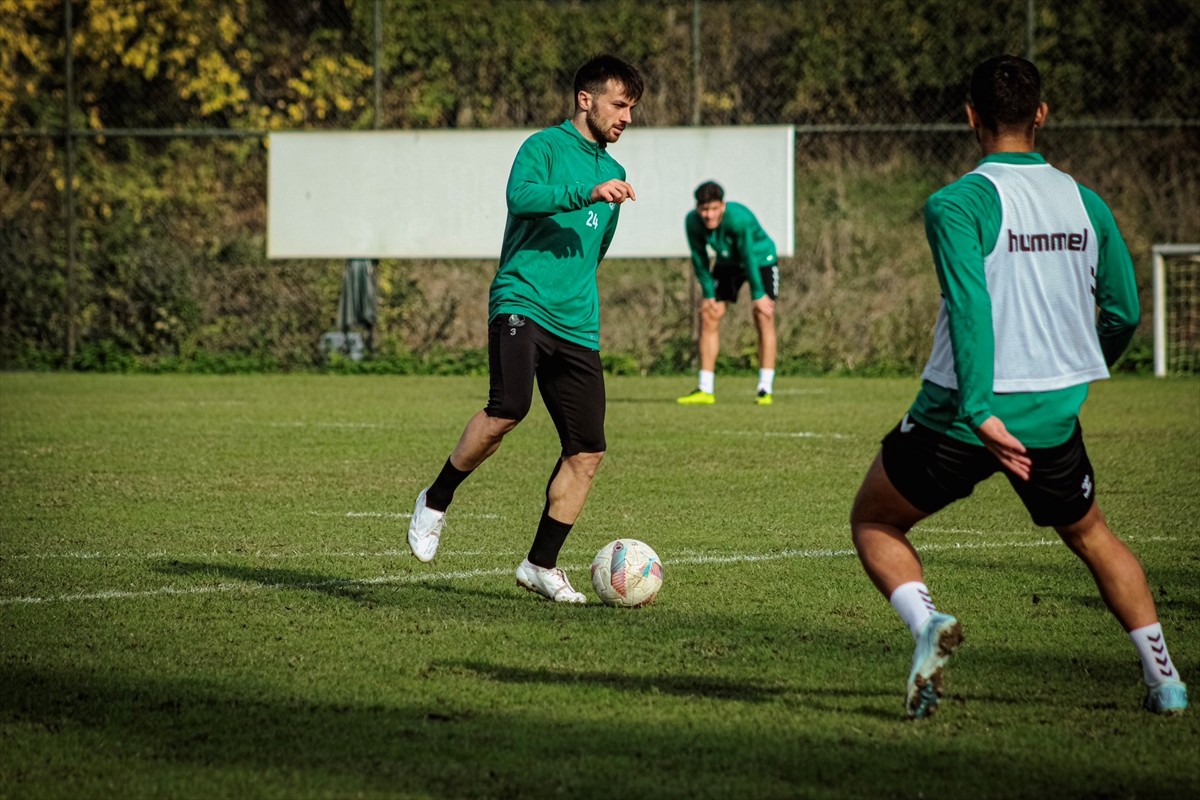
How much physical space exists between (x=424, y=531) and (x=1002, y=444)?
276 centimetres

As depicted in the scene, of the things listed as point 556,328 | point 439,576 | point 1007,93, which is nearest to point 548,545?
point 439,576

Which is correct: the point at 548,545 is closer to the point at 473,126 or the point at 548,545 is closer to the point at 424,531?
the point at 424,531

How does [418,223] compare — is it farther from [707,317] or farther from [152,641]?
[152,641]

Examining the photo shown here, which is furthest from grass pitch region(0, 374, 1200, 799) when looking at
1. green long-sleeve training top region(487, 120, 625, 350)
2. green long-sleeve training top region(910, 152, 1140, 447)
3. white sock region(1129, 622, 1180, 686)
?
green long-sleeve training top region(487, 120, 625, 350)

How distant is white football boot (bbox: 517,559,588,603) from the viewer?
575 centimetres

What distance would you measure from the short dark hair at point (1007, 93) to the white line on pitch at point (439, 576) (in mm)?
2875

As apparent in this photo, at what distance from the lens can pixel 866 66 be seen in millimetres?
22234

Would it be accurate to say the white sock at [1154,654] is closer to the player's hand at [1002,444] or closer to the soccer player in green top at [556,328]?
the player's hand at [1002,444]

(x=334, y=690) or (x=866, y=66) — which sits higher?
(x=866, y=66)

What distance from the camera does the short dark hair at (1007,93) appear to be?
397 centimetres

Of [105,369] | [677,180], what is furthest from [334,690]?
[105,369]

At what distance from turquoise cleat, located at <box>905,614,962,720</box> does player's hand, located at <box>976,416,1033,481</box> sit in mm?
425

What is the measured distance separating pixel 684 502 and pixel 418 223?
42.3 ft

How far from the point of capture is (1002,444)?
3777mm
